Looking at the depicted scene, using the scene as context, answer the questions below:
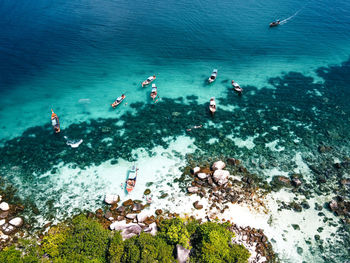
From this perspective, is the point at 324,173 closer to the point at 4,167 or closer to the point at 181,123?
the point at 181,123

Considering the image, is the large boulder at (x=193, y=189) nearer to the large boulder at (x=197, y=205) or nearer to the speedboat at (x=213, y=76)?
the large boulder at (x=197, y=205)

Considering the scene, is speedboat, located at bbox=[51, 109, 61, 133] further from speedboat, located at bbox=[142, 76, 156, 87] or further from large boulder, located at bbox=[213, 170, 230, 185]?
large boulder, located at bbox=[213, 170, 230, 185]

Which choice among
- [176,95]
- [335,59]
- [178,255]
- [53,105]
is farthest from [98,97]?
[335,59]

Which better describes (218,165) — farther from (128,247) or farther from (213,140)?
(128,247)

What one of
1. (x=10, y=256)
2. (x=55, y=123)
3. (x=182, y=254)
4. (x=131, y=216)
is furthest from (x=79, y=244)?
(x=55, y=123)

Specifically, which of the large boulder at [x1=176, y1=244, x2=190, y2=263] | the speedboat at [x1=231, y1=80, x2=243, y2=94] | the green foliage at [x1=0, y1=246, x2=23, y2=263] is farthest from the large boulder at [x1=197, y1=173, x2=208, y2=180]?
the speedboat at [x1=231, y1=80, x2=243, y2=94]

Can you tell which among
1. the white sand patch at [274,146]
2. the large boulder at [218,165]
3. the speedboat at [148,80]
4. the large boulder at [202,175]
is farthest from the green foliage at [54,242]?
the speedboat at [148,80]

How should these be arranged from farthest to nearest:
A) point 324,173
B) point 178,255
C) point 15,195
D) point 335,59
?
1. point 335,59
2. point 324,173
3. point 15,195
4. point 178,255
